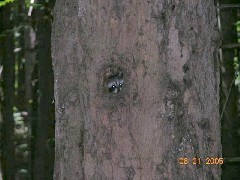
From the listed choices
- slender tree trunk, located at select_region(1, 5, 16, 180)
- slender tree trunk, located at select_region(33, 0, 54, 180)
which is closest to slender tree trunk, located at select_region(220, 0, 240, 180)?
slender tree trunk, located at select_region(33, 0, 54, 180)

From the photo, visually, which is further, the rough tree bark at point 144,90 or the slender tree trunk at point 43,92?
the slender tree trunk at point 43,92

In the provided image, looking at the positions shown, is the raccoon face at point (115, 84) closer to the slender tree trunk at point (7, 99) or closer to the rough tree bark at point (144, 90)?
the rough tree bark at point (144, 90)

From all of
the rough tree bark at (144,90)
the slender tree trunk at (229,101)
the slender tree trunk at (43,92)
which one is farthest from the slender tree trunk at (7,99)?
the rough tree bark at (144,90)

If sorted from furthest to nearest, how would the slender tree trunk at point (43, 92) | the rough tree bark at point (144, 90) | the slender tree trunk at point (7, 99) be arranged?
the slender tree trunk at point (7, 99)
the slender tree trunk at point (43, 92)
the rough tree bark at point (144, 90)

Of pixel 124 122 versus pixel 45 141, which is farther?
pixel 45 141

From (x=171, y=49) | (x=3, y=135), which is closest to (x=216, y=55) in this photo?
(x=171, y=49)

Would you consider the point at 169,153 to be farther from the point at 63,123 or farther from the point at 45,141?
the point at 45,141
